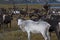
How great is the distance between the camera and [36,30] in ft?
36.5

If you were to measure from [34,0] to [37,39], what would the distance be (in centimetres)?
5653

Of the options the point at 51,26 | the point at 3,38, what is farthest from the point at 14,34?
the point at 51,26

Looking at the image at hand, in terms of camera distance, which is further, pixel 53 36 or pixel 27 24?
pixel 53 36

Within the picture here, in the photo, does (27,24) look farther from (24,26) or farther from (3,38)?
(3,38)

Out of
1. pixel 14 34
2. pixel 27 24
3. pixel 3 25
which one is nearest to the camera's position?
pixel 27 24

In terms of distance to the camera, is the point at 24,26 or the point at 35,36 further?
the point at 35,36

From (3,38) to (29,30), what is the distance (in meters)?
2.41

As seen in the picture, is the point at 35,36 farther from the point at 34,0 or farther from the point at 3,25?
the point at 34,0

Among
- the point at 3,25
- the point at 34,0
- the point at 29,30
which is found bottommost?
the point at 34,0

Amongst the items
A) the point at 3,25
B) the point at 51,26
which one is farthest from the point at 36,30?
the point at 3,25

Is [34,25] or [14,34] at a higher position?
[34,25]

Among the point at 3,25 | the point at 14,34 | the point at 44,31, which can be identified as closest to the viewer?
the point at 44,31

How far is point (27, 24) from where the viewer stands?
11.7 meters

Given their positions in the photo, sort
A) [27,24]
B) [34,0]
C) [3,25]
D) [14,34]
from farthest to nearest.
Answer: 1. [34,0]
2. [3,25]
3. [14,34]
4. [27,24]
